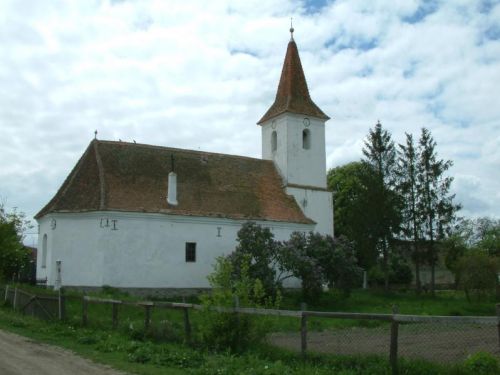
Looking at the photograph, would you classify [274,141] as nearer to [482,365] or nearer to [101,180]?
[101,180]

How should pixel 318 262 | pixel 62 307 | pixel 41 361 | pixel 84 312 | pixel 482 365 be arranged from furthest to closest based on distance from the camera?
pixel 318 262, pixel 62 307, pixel 84 312, pixel 41 361, pixel 482 365

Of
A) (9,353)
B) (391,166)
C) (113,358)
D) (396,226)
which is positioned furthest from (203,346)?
(391,166)

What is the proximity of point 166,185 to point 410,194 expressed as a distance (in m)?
20.5

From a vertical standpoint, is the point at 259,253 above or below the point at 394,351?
above

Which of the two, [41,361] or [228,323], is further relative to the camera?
[228,323]

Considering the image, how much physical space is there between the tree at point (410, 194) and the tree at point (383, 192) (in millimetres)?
725

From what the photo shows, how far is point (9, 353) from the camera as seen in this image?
13.0 m

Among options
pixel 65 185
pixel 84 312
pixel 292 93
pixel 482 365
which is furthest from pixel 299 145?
pixel 482 365

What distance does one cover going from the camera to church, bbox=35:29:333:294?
99.5 ft

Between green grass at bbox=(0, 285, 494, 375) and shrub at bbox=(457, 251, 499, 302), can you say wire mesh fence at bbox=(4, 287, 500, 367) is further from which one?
shrub at bbox=(457, 251, 499, 302)

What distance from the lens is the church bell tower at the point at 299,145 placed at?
38.0m

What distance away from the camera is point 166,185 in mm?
33000

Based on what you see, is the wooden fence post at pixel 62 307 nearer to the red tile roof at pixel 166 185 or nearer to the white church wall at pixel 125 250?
the white church wall at pixel 125 250

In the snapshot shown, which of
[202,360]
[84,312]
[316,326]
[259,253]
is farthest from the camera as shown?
[259,253]
